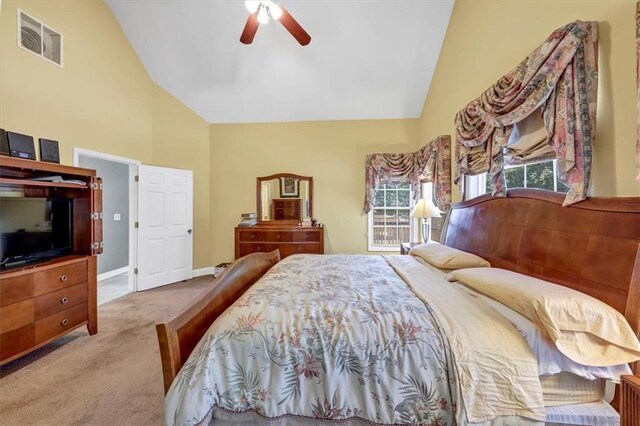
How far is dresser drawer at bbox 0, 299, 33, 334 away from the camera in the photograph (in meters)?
1.90

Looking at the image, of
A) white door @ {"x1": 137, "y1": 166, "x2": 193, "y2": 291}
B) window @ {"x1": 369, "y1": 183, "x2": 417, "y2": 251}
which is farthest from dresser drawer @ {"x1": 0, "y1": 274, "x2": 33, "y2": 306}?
window @ {"x1": 369, "y1": 183, "x2": 417, "y2": 251}

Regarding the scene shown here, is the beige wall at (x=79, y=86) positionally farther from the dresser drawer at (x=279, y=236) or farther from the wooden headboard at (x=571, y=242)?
the wooden headboard at (x=571, y=242)

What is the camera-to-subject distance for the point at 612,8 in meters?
1.27

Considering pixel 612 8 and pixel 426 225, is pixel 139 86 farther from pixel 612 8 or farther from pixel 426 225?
pixel 612 8

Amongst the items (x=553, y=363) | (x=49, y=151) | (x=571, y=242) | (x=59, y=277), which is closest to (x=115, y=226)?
(x=49, y=151)

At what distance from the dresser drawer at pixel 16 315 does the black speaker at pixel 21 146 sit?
1.28 metres

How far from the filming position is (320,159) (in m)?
4.58

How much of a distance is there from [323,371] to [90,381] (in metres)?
1.98

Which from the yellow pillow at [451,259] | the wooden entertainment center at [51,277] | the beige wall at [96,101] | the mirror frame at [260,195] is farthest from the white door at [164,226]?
the yellow pillow at [451,259]

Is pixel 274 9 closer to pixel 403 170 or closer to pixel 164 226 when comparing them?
pixel 403 170

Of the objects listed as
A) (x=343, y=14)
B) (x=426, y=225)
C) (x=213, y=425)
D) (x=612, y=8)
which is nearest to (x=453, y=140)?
(x=426, y=225)

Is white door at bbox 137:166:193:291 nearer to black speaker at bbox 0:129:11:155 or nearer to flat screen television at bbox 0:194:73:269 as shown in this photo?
flat screen television at bbox 0:194:73:269

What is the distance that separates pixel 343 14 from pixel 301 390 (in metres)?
3.80

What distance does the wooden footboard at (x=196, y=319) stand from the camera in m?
1.13
